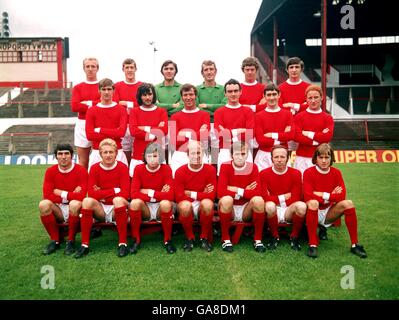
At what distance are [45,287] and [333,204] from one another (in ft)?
9.17

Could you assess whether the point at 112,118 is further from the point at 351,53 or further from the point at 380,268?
the point at 351,53

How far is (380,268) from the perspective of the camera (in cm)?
364

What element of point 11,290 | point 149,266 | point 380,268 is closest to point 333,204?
point 380,268

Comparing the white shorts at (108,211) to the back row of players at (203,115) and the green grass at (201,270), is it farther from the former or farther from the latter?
the back row of players at (203,115)

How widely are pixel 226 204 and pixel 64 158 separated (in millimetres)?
1708

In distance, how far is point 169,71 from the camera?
17.4 feet

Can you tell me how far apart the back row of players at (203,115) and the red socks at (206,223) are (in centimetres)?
95

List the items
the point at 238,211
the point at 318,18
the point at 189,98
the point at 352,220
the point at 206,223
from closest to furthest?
the point at 352,220 → the point at 206,223 → the point at 238,211 → the point at 189,98 → the point at 318,18

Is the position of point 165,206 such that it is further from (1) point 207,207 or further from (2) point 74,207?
(2) point 74,207

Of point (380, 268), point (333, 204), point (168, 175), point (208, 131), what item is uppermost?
point (208, 131)

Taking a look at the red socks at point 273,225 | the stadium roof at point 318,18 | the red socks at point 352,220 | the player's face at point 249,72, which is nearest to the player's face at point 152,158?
the red socks at point 273,225

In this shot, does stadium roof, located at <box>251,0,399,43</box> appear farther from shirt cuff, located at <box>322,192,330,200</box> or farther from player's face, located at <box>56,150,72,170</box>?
player's face, located at <box>56,150,72,170</box>

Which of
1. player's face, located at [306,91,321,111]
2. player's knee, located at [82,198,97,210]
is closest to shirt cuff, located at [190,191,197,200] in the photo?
player's knee, located at [82,198,97,210]

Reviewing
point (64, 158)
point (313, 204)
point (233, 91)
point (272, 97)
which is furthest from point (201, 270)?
point (272, 97)
